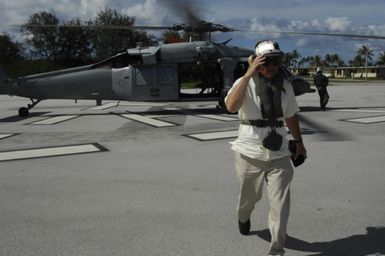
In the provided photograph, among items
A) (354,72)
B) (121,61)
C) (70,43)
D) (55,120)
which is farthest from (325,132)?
(354,72)

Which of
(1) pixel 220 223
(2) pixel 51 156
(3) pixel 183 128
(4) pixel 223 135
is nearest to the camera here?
(1) pixel 220 223

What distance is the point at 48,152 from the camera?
27.1 feet

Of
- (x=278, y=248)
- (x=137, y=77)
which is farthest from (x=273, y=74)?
(x=137, y=77)

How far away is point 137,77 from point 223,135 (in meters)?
5.70

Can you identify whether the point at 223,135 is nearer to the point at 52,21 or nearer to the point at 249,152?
the point at 249,152

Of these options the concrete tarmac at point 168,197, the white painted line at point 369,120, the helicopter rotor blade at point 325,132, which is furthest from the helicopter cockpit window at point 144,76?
the white painted line at point 369,120

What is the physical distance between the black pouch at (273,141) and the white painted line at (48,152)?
538 centimetres

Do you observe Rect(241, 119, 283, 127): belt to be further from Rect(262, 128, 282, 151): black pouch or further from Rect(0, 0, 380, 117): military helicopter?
Rect(0, 0, 380, 117): military helicopter

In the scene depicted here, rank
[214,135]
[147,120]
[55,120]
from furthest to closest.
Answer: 1. [55,120]
2. [147,120]
3. [214,135]

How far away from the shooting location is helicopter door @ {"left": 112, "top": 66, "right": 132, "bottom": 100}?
48.4ft

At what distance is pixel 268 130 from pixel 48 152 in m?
5.81

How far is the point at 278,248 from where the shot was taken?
3381 mm

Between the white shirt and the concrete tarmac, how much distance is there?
→ 855mm

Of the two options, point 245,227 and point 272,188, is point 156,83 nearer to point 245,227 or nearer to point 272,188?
point 245,227
